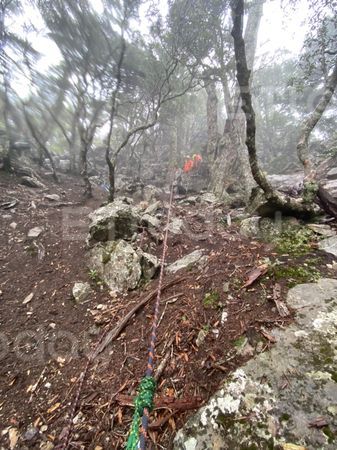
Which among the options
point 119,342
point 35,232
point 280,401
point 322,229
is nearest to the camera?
point 280,401

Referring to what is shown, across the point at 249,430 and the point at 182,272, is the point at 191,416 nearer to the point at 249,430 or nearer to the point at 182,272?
the point at 249,430

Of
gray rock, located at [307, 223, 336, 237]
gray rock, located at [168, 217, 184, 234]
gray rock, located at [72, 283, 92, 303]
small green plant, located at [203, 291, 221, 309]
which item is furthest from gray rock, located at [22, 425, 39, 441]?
gray rock, located at [307, 223, 336, 237]

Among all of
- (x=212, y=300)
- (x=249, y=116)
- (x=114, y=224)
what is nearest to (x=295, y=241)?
(x=212, y=300)

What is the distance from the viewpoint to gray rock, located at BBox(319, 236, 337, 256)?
2.94 metres

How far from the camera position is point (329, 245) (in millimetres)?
3053

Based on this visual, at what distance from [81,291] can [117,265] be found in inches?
27.3

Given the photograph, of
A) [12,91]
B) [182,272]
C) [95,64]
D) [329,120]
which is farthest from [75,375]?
[329,120]

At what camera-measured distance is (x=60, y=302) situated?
3670 millimetres

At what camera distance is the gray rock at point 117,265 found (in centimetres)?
370

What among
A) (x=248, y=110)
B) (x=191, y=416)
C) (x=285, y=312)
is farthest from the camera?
(x=248, y=110)

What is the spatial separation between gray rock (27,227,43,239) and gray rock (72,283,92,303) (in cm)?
278

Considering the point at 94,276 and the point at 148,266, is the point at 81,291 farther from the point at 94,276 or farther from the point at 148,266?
the point at 148,266

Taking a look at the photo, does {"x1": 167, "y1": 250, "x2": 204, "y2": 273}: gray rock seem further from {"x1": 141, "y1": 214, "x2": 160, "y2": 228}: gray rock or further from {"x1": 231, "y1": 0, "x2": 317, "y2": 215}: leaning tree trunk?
{"x1": 141, "y1": 214, "x2": 160, "y2": 228}: gray rock

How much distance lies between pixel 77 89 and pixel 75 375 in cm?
1285
